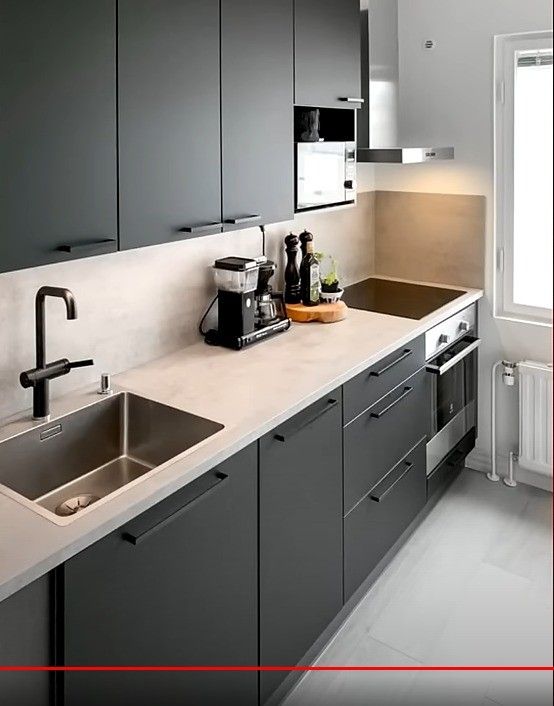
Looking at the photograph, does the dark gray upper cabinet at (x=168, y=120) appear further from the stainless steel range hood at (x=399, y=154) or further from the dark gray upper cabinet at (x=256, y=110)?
the stainless steel range hood at (x=399, y=154)

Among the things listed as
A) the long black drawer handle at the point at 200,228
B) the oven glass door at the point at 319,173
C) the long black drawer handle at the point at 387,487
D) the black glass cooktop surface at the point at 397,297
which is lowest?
the long black drawer handle at the point at 387,487

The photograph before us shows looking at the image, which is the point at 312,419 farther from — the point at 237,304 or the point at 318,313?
the point at 318,313

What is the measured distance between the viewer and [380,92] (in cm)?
260

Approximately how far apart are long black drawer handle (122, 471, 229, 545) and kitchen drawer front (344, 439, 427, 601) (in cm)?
66

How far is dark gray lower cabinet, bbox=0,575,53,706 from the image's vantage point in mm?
1015

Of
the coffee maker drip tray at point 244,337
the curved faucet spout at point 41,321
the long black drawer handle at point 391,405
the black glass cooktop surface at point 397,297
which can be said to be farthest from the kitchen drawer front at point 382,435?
the curved faucet spout at point 41,321

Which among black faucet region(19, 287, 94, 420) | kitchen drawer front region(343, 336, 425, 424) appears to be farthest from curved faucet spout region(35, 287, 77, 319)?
kitchen drawer front region(343, 336, 425, 424)

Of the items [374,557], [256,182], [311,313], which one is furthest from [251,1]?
[374,557]

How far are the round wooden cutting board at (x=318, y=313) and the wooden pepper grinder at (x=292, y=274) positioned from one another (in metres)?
0.08

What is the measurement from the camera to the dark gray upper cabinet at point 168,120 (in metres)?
1.44

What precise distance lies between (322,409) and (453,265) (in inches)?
52.5

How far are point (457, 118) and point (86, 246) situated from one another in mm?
1796

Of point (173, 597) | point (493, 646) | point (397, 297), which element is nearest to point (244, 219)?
point (173, 597)

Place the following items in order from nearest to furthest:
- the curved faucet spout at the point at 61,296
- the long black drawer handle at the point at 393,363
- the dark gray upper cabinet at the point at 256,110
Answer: the curved faucet spout at the point at 61,296, the dark gray upper cabinet at the point at 256,110, the long black drawer handle at the point at 393,363
